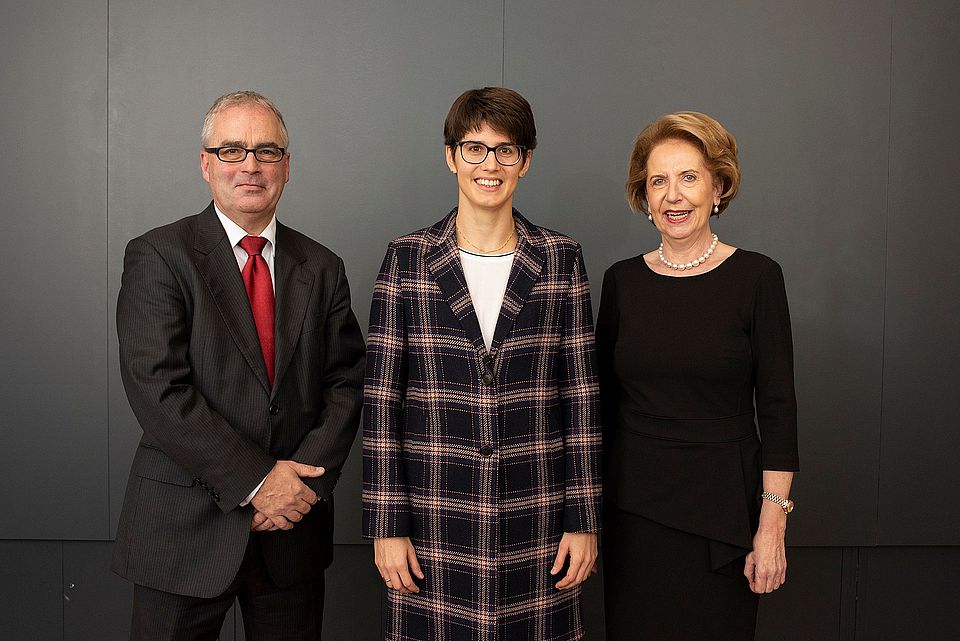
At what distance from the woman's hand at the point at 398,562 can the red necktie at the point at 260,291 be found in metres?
0.50

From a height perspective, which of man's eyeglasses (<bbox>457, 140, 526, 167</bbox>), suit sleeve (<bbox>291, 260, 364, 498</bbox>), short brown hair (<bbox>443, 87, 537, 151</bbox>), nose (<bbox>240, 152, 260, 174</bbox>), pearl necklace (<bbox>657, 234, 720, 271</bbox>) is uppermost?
short brown hair (<bbox>443, 87, 537, 151</bbox>)

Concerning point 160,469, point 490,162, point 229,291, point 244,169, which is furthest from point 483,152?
point 160,469

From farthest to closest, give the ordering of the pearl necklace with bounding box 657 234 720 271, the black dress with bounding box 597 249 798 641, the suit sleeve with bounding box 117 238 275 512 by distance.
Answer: the pearl necklace with bounding box 657 234 720 271 → the black dress with bounding box 597 249 798 641 → the suit sleeve with bounding box 117 238 275 512

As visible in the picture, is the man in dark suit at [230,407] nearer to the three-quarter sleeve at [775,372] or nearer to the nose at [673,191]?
the nose at [673,191]

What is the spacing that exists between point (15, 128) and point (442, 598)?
238 cm

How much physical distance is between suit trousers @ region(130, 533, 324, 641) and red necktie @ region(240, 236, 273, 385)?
482 mm

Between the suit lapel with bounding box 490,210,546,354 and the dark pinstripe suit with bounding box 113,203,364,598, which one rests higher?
the suit lapel with bounding box 490,210,546,354

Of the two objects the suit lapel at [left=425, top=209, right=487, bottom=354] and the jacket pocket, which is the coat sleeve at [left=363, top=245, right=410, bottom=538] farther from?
the jacket pocket

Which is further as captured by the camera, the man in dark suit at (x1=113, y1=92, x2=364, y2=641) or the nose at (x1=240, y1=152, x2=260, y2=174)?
the nose at (x1=240, y1=152, x2=260, y2=174)

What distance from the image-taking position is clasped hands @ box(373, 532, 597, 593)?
198 centimetres

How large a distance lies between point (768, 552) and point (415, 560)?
2.84 feet

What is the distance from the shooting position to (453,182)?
3117 mm

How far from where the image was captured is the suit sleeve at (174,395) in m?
1.92

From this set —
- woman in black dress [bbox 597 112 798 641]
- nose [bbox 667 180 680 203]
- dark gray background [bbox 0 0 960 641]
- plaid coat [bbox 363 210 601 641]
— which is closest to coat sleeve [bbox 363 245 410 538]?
plaid coat [bbox 363 210 601 641]
